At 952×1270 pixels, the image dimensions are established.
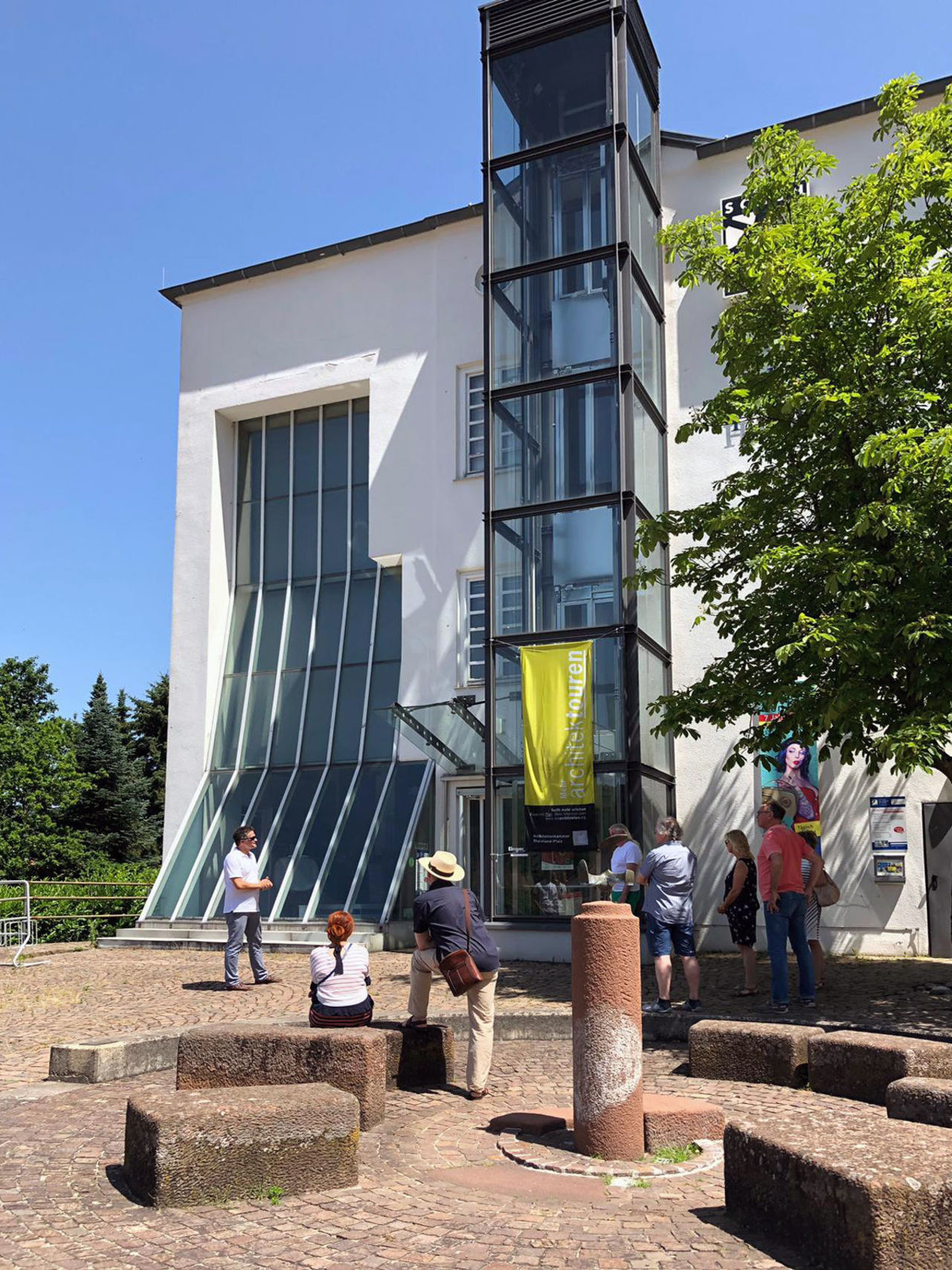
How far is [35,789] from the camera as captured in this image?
145 feet

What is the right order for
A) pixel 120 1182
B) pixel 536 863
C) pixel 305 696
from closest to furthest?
→ pixel 120 1182 → pixel 536 863 → pixel 305 696

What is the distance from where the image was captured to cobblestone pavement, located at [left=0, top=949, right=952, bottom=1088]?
37.9 ft

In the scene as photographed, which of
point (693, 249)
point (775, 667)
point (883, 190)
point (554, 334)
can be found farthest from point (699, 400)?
point (775, 667)

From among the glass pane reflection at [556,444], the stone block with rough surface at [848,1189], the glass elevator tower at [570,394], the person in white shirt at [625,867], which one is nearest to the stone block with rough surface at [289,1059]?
the stone block with rough surface at [848,1189]

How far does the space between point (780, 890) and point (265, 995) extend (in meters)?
5.53

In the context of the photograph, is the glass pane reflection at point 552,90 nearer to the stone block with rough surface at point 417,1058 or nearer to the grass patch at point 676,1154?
the stone block with rough surface at point 417,1058

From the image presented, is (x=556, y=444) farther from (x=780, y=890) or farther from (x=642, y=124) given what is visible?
(x=780, y=890)

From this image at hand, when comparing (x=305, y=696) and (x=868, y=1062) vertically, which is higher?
(x=305, y=696)

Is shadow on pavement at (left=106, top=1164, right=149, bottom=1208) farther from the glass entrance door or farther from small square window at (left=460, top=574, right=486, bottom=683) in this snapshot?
small square window at (left=460, top=574, right=486, bottom=683)

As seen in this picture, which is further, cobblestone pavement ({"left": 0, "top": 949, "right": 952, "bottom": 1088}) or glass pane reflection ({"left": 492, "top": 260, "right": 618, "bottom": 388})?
glass pane reflection ({"left": 492, "top": 260, "right": 618, "bottom": 388})

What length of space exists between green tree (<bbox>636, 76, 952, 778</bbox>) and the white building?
413 cm

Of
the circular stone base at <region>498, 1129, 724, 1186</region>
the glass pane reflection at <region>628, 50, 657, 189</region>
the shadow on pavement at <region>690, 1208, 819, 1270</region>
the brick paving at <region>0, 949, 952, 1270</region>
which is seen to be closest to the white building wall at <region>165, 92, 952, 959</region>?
the glass pane reflection at <region>628, 50, 657, 189</region>

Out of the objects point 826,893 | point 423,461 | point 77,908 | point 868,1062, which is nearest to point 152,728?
point 77,908

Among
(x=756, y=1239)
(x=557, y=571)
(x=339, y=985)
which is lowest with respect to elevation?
(x=756, y=1239)
